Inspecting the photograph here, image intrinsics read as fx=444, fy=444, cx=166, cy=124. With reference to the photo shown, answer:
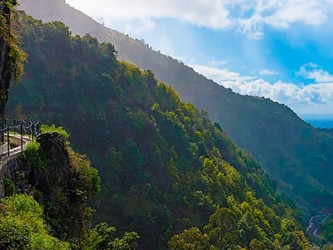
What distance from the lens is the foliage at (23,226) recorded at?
9844mm

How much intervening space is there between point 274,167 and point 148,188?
479ft

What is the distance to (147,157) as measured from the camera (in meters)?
68.9

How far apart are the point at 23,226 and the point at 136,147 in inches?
2189

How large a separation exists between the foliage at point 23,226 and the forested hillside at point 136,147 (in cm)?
3634

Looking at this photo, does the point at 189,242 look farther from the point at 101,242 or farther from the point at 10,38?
the point at 10,38

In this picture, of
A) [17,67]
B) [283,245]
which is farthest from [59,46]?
[17,67]

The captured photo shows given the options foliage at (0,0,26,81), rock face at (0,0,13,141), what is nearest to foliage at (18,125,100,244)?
rock face at (0,0,13,141)

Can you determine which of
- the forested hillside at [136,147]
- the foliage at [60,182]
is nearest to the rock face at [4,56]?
the foliage at [60,182]

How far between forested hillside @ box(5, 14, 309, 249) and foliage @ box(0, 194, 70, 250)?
36.3 metres

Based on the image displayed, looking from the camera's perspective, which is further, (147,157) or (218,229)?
→ (147,157)

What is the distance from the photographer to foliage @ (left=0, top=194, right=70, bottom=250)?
9.84 metres

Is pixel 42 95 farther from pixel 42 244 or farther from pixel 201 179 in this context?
pixel 42 244

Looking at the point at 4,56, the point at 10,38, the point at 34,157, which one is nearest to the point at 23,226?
the point at 34,157

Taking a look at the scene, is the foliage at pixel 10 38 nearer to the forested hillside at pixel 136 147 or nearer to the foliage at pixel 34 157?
the foliage at pixel 34 157
